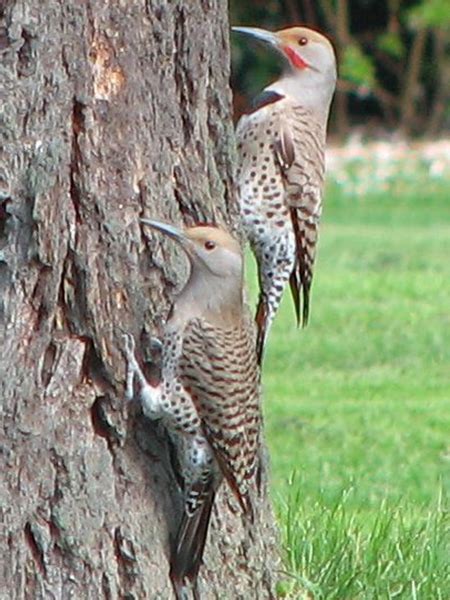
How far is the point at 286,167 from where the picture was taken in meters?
5.81

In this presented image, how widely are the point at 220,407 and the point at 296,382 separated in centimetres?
475

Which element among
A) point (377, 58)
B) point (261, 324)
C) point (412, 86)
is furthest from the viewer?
point (377, 58)

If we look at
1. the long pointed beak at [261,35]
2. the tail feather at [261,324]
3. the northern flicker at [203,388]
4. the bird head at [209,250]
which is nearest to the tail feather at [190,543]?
the northern flicker at [203,388]

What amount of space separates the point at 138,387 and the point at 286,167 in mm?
1331

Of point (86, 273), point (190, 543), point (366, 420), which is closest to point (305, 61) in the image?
point (86, 273)

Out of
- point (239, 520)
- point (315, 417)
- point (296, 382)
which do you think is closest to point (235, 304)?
point (239, 520)

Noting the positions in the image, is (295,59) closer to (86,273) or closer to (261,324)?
(261,324)

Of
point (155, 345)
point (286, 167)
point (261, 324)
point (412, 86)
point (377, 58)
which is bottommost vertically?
point (412, 86)

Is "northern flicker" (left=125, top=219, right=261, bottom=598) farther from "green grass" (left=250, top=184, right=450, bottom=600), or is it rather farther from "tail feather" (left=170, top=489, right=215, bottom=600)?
"green grass" (left=250, top=184, right=450, bottom=600)

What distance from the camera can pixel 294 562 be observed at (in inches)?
224

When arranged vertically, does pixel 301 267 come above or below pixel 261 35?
below

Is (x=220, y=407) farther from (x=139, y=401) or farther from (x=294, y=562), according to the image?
(x=294, y=562)

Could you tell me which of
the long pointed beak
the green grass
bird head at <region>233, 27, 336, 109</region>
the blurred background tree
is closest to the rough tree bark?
the long pointed beak

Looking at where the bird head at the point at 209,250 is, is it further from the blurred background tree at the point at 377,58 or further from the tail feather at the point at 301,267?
the blurred background tree at the point at 377,58
